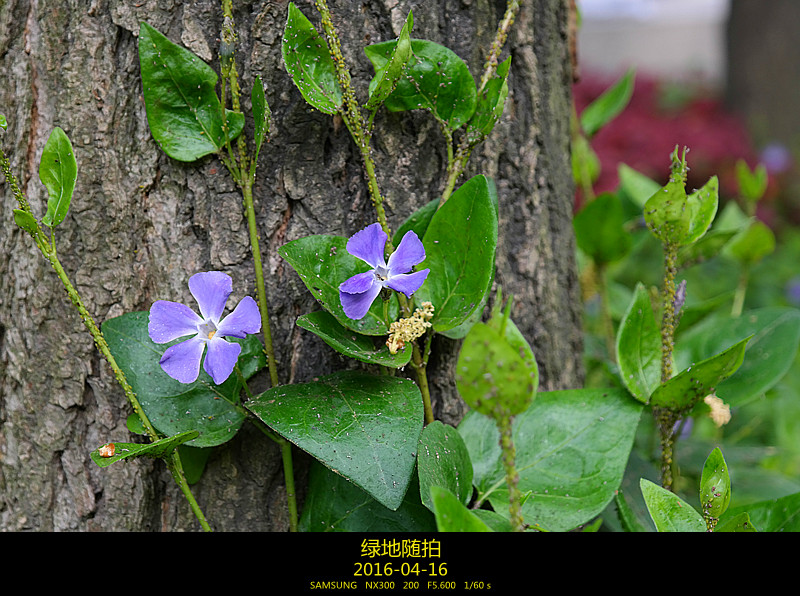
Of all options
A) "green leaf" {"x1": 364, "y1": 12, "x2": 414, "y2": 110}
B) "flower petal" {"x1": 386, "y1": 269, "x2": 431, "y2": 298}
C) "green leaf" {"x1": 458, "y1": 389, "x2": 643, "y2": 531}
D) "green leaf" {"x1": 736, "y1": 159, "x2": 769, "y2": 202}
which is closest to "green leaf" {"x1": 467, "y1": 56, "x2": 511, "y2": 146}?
"green leaf" {"x1": 364, "y1": 12, "x2": 414, "y2": 110}

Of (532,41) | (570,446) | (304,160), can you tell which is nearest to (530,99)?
(532,41)

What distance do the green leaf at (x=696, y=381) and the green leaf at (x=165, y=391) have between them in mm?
509

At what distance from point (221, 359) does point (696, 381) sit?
1.78 feet

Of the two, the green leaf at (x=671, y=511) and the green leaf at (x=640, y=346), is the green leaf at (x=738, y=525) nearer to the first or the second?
the green leaf at (x=671, y=511)

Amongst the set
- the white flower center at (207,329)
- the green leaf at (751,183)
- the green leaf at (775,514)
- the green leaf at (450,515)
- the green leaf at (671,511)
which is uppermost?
the green leaf at (751,183)

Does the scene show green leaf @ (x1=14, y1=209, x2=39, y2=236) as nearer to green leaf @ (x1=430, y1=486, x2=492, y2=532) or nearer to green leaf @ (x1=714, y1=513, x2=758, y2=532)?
green leaf @ (x1=430, y1=486, x2=492, y2=532)

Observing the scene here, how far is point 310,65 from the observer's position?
0.74 m

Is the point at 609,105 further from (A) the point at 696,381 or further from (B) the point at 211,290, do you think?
(B) the point at 211,290

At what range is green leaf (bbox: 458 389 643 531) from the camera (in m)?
0.74

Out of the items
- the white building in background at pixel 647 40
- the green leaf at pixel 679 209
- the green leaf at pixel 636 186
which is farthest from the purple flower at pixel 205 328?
the white building in background at pixel 647 40

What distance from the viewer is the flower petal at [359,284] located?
65cm

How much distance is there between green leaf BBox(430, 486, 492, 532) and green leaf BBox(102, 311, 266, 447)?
305 mm
